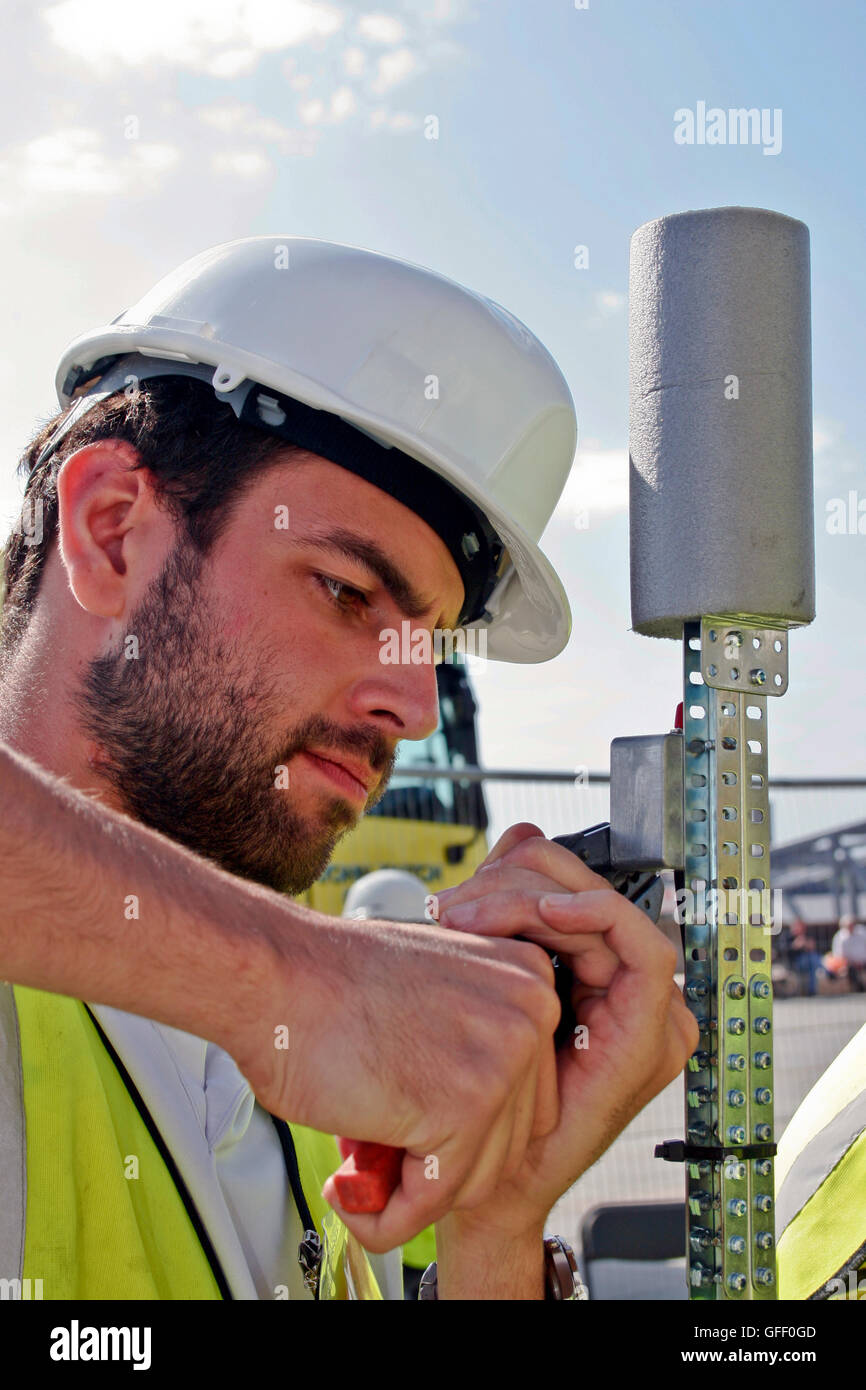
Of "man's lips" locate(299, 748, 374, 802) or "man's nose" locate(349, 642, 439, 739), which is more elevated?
"man's nose" locate(349, 642, 439, 739)

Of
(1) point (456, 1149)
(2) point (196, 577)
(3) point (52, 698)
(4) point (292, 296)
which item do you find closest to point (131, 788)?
(3) point (52, 698)

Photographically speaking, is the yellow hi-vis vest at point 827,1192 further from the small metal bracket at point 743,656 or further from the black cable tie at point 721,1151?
the small metal bracket at point 743,656

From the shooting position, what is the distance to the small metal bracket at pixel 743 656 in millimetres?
1603

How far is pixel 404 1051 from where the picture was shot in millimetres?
1126

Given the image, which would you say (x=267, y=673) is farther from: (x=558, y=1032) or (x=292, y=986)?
(x=292, y=986)

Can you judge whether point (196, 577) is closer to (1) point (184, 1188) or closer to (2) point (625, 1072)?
(1) point (184, 1188)

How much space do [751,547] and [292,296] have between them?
1064mm

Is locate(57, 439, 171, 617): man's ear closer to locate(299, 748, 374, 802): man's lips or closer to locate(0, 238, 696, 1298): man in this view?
locate(0, 238, 696, 1298): man

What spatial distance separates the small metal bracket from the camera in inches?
63.1

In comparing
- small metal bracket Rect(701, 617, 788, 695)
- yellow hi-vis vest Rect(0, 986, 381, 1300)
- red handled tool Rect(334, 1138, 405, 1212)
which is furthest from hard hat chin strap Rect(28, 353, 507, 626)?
red handled tool Rect(334, 1138, 405, 1212)

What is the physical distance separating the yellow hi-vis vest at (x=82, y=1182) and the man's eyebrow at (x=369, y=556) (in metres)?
0.87

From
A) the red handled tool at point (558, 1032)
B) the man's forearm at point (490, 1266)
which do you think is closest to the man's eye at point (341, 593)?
the red handled tool at point (558, 1032)

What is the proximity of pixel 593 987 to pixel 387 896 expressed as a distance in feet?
24.4

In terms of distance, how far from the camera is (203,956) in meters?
1.07
